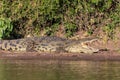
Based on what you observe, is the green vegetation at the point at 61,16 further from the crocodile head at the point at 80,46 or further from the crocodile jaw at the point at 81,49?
the crocodile jaw at the point at 81,49

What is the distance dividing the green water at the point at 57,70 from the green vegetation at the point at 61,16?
10.4 ft

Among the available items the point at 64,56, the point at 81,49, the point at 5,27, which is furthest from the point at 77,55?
the point at 5,27

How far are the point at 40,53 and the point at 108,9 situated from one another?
297cm

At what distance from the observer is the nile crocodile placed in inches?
563

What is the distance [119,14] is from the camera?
15.3 m

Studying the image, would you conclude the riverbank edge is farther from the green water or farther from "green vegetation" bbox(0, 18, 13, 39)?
"green vegetation" bbox(0, 18, 13, 39)

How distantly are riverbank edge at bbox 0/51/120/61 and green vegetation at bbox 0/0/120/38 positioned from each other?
5.95 feet

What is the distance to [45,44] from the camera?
1461 cm

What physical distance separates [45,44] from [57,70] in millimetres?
3909

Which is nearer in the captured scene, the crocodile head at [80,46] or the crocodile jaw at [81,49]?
the crocodile jaw at [81,49]

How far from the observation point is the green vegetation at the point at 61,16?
15.3 metres

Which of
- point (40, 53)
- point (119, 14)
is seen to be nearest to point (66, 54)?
point (40, 53)

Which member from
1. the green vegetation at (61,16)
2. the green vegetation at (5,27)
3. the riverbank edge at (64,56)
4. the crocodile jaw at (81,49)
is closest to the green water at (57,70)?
the riverbank edge at (64,56)

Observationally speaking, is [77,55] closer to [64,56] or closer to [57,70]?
[64,56]
